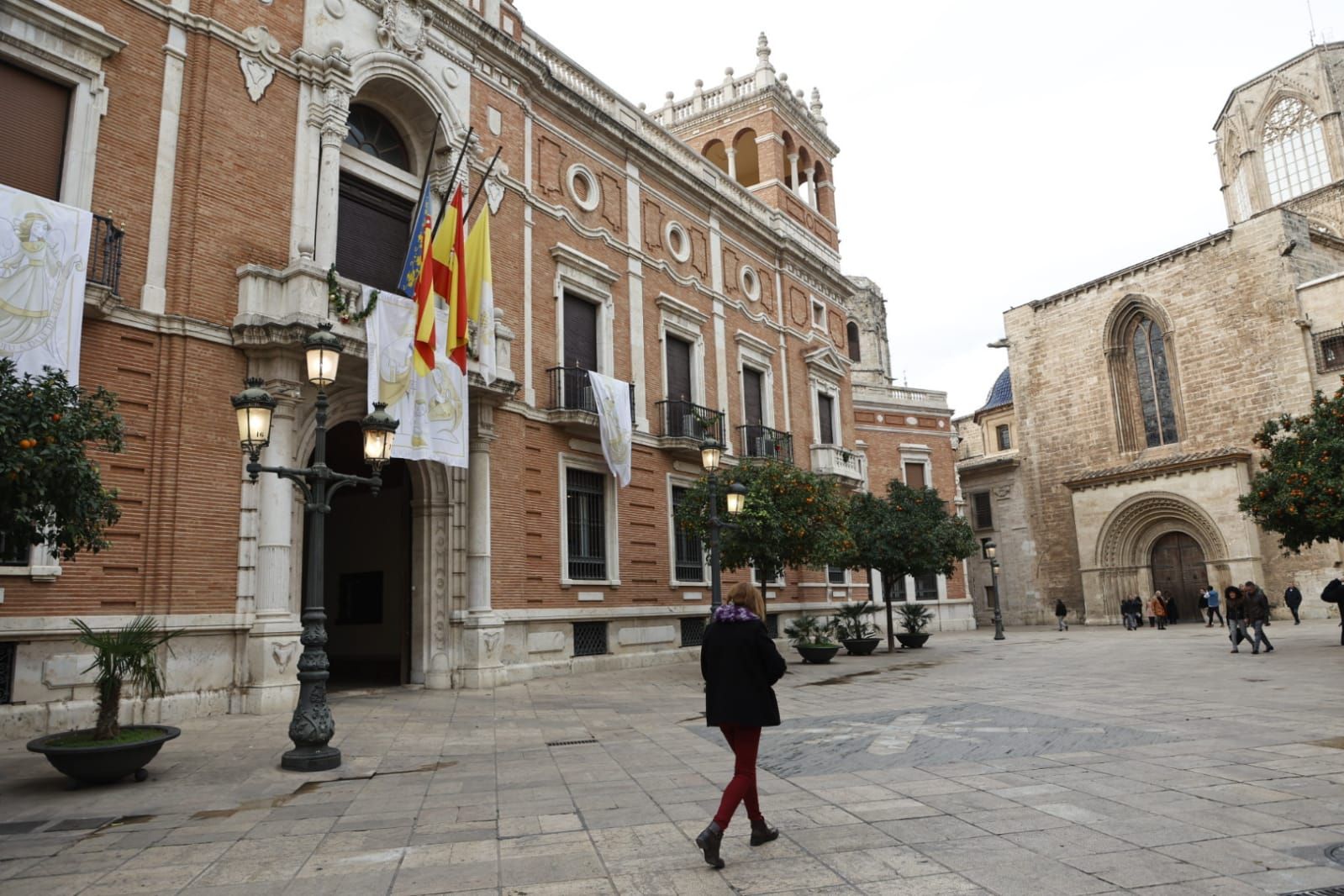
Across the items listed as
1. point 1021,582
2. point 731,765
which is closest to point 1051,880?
point 731,765

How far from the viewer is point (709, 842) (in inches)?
186

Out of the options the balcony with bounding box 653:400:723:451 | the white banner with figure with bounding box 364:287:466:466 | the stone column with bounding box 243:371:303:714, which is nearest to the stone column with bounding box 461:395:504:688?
the white banner with figure with bounding box 364:287:466:466

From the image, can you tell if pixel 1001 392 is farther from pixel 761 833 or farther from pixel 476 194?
pixel 761 833

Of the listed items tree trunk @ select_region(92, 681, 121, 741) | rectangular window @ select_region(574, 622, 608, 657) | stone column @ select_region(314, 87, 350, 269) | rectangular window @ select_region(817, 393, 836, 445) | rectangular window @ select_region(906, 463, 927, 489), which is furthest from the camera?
rectangular window @ select_region(906, 463, 927, 489)

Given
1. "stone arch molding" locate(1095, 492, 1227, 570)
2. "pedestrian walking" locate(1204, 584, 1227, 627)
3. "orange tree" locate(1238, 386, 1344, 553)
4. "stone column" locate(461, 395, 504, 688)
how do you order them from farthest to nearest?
1. "stone arch molding" locate(1095, 492, 1227, 570)
2. "pedestrian walking" locate(1204, 584, 1227, 627)
3. "orange tree" locate(1238, 386, 1344, 553)
4. "stone column" locate(461, 395, 504, 688)

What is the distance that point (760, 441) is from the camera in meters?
24.1

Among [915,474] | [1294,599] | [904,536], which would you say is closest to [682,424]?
[904,536]

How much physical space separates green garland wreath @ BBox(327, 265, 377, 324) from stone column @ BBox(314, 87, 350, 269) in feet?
2.26

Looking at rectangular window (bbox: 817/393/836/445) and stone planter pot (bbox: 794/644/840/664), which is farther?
rectangular window (bbox: 817/393/836/445)

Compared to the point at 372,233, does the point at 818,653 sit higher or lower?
lower

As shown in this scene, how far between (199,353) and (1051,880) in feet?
39.4

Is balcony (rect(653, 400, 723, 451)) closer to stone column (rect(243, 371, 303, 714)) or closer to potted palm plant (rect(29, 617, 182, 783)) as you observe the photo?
stone column (rect(243, 371, 303, 714))

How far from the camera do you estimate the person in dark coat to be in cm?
512

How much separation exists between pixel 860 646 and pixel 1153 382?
22.8 metres
